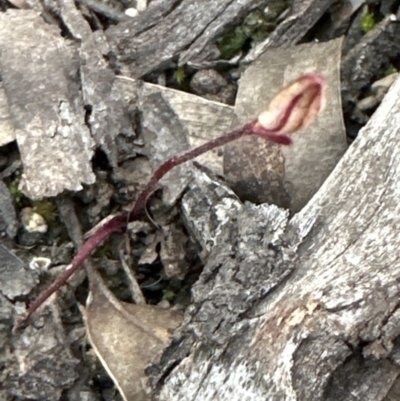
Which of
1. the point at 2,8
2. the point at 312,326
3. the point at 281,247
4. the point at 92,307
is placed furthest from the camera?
the point at 2,8

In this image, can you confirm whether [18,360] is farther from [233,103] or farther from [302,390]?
[233,103]

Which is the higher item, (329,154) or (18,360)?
(329,154)

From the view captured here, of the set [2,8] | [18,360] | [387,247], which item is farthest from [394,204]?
[2,8]

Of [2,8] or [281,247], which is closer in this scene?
[281,247]

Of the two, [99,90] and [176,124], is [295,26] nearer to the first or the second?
[176,124]

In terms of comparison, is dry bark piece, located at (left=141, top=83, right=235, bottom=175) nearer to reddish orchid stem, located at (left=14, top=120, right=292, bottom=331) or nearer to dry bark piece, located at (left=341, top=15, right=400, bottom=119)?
reddish orchid stem, located at (left=14, top=120, right=292, bottom=331)

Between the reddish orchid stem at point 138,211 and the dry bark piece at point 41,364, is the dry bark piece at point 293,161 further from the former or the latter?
Result: the dry bark piece at point 41,364

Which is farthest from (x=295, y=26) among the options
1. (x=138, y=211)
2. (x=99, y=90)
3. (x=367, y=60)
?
(x=138, y=211)
